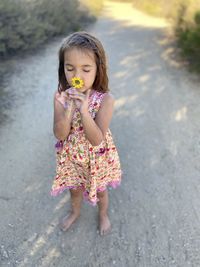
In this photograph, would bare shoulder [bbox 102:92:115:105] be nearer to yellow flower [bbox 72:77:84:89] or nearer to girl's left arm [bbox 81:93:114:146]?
girl's left arm [bbox 81:93:114:146]

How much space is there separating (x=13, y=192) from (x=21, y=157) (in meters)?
0.57

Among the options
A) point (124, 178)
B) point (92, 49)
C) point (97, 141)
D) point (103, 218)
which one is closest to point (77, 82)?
point (92, 49)

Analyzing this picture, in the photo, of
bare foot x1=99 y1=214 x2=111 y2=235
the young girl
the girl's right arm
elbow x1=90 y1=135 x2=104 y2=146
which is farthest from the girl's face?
bare foot x1=99 y1=214 x2=111 y2=235

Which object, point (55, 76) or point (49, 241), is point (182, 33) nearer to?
point (55, 76)

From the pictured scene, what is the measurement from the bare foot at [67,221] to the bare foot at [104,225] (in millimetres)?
209

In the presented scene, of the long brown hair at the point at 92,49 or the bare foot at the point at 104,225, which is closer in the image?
the long brown hair at the point at 92,49

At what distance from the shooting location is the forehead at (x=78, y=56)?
221cm

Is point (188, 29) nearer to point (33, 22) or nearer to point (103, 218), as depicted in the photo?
point (33, 22)

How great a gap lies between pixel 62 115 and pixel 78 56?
0.36m

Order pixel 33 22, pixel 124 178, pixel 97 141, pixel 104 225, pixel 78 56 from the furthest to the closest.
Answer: pixel 33 22
pixel 124 178
pixel 104 225
pixel 97 141
pixel 78 56

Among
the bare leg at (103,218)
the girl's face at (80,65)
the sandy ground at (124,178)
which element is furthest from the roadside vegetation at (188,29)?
the girl's face at (80,65)

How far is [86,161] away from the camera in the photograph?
2562 mm

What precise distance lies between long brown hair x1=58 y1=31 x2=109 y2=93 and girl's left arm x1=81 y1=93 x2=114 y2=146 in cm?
9

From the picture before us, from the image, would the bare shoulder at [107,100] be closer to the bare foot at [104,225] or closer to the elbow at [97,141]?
the elbow at [97,141]
